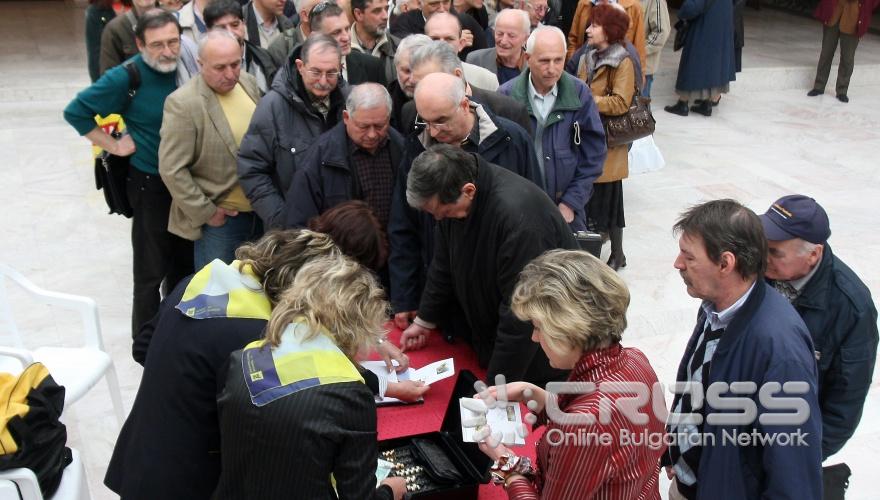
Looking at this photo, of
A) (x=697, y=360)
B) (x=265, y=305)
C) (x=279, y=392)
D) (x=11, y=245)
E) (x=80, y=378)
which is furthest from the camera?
(x=11, y=245)

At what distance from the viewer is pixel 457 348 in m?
3.24

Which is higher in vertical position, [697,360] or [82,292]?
[697,360]

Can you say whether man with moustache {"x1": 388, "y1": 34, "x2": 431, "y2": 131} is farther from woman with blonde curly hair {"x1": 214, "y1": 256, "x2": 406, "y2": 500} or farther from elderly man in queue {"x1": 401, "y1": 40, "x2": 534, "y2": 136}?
woman with blonde curly hair {"x1": 214, "y1": 256, "x2": 406, "y2": 500}

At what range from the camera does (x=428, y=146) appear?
363 cm

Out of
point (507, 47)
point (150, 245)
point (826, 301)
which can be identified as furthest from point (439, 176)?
point (507, 47)

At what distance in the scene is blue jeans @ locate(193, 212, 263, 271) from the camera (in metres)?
4.39

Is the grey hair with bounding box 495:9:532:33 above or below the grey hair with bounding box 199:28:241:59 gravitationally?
below

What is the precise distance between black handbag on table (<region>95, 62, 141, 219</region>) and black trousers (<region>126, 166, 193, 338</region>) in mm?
45

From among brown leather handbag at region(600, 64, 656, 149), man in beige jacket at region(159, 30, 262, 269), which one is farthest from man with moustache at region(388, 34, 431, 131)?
brown leather handbag at region(600, 64, 656, 149)

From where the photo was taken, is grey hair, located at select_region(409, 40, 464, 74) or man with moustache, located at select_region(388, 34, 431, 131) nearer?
grey hair, located at select_region(409, 40, 464, 74)

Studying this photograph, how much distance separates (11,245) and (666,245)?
457cm

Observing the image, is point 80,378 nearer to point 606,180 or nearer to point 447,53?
point 447,53

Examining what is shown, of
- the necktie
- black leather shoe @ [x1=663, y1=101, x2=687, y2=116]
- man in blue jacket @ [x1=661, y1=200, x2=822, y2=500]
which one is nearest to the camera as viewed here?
man in blue jacket @ [x1=661, y1=200, x2=822, y2=500]

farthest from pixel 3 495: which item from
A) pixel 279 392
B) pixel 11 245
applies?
pixel 11 245
